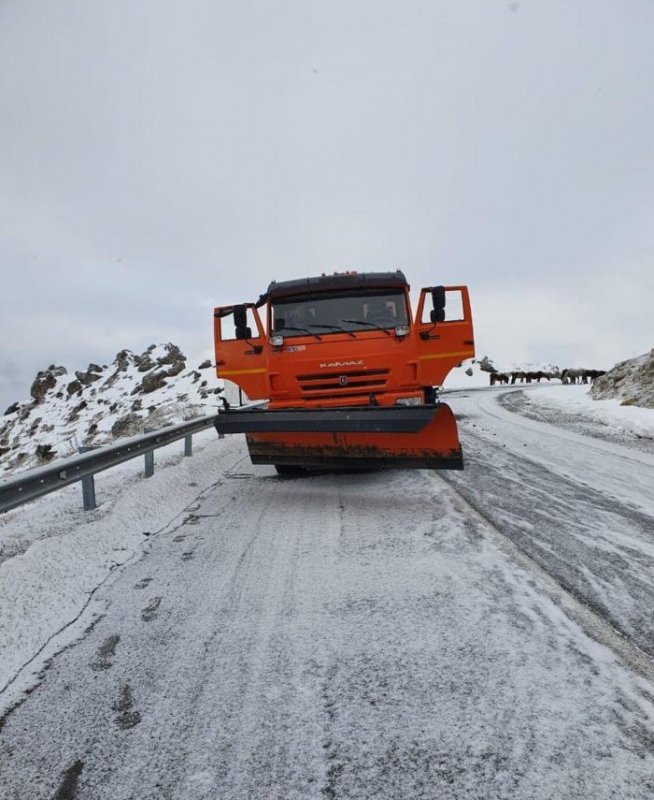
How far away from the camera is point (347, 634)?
2432mm

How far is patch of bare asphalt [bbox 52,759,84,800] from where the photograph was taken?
1.56 m

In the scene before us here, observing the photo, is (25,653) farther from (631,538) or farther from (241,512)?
(631,538)

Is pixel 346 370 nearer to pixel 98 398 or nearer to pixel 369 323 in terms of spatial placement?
pixel 369 323

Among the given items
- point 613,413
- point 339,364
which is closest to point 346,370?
point 339,364

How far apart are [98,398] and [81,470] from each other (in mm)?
62311

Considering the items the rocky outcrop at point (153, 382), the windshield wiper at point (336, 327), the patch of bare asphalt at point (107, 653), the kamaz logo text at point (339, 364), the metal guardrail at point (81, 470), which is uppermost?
the rocky outcrop at point (153, 382)

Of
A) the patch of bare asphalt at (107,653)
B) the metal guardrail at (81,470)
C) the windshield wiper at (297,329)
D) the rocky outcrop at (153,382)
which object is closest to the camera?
the patch of bare asphalt at (107,653)

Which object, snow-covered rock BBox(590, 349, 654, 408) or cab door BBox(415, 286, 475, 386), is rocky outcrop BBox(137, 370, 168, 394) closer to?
snow-covered rock BBox(590, 349, 654, 408)

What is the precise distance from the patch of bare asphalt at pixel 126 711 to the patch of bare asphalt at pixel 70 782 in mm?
200

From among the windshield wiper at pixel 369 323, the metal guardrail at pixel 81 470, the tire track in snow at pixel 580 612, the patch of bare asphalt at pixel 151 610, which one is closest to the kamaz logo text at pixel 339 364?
the windshield wiper at pixel 369 323

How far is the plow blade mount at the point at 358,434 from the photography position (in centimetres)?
493

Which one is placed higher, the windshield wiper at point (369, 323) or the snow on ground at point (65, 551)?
the windshield wiper at point (369, 323)

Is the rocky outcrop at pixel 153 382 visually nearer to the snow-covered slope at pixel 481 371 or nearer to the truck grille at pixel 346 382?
the snow-covered slope at pixel 481 371

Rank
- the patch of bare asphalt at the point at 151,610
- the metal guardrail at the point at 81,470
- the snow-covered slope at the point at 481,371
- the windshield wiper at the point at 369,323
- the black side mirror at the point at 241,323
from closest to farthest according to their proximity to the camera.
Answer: the patch of bare asphalt at the point at 151,610 < the metal guardrail at the point at 81,470 < the windshield wiper at the point at 369,323 < the black side mirror at the point at 241,323 < the snow-covered slope at the point at 481,371
